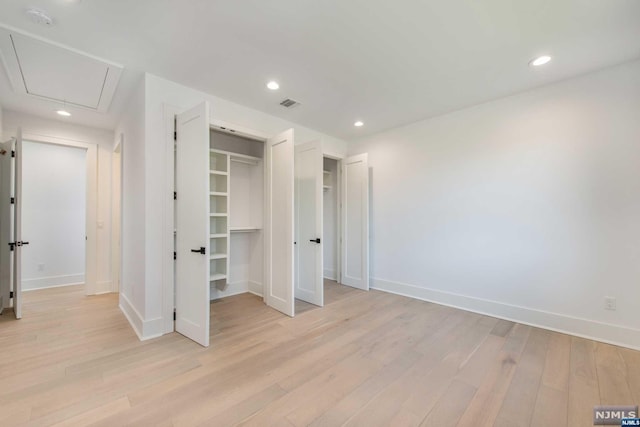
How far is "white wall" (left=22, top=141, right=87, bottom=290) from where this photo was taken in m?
4.53

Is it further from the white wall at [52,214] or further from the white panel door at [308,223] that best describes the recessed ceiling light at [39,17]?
the white wall at [52,214]

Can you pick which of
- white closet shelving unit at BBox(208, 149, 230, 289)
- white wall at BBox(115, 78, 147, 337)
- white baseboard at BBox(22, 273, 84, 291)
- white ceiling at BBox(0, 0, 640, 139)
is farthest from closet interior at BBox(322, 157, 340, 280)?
white baseboard at BBox(22, 273, 84, 291)

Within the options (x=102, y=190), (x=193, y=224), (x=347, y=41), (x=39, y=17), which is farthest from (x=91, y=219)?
(x=347, y=41)

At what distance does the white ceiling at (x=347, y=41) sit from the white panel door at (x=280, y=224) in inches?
28.4

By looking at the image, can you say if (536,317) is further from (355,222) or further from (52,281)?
(52,281)

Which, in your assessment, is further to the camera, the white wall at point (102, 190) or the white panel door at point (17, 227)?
the white wall at point (102, 190)

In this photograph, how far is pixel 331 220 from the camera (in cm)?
538

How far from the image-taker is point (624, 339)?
2.57m

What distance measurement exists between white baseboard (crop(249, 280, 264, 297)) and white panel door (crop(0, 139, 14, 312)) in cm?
304

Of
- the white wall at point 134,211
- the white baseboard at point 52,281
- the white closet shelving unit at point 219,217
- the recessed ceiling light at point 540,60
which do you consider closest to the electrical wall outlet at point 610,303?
the recessed ceiling light at point 540,60

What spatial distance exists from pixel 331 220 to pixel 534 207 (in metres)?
3.27

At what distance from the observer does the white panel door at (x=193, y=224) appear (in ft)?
8.34

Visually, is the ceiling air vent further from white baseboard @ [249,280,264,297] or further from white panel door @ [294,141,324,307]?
white baseboard @ [249,280,264,297]

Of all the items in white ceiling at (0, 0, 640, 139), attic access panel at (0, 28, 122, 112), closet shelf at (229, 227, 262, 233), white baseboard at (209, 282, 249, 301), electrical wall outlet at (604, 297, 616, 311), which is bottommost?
white baseboard at (209, 282, 249, 301)
